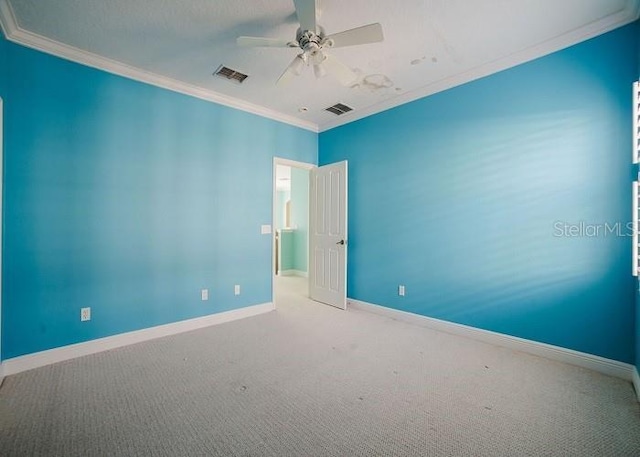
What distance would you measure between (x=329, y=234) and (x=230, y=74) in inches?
99.1

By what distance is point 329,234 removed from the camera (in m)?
4.38

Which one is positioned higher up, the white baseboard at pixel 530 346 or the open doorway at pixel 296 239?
the open doorway at pixel 296 239

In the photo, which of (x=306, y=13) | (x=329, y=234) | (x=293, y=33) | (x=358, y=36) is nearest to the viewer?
(x=306, y=13)

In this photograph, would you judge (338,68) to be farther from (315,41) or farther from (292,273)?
(292,273)

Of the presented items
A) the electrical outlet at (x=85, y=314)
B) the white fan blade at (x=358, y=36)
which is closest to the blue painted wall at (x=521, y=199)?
the white fan blade at (x=358, y=36)

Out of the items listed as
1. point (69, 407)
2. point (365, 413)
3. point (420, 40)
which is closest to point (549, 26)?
point (420, 40)

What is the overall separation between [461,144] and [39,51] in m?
4.20

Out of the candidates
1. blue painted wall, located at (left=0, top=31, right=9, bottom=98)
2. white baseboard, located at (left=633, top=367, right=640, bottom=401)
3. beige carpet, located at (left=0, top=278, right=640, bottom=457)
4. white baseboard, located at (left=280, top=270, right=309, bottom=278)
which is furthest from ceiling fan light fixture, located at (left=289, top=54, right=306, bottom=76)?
Result: white baseboard, located at (left=280, top=270, right=309, bottom=278)

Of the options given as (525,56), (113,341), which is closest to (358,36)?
(525,56)

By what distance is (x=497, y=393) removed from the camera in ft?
6.64

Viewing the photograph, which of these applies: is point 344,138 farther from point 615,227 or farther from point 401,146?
point 615,227

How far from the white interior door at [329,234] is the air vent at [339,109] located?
2.47 feet

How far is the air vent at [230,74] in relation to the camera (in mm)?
2943

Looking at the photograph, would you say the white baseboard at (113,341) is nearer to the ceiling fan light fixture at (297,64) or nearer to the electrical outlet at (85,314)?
the electrical outlet at (85,314)
